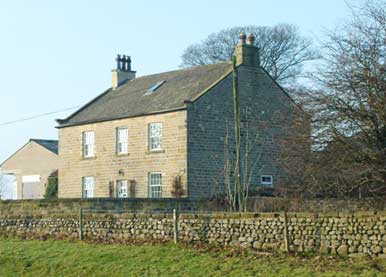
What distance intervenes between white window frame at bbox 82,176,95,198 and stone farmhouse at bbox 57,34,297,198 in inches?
2.5

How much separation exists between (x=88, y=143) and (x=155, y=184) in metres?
7.34

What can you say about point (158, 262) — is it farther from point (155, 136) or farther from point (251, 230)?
point (155, 136)

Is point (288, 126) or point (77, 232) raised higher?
point (288, 126)

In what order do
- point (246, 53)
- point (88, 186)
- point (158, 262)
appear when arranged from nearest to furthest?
point (158, 262)
point (246, 53)
point (88, 186)

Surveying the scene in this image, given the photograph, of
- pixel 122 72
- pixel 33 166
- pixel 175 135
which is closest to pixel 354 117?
pixel 175 135

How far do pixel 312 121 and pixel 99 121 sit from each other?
80.6 ft

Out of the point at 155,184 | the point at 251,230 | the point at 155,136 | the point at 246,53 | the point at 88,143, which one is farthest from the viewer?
the point at 88,143

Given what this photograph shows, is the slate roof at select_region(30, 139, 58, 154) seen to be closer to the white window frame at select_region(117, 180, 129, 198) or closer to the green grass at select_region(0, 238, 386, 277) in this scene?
the white window frame at select_region(117, 180, 129, 198)

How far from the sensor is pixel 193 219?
26.7 meters

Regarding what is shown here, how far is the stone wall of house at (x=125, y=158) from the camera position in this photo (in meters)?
43.2

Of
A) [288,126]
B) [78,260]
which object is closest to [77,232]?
[78,260]

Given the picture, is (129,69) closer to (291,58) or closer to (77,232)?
(291,58)

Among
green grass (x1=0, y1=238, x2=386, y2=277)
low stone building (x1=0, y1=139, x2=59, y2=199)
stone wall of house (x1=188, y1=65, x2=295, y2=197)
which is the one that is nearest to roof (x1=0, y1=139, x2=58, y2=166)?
low stone building (x1=0, y1=139, x2=59, y2=199)

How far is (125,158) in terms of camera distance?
153 feet
